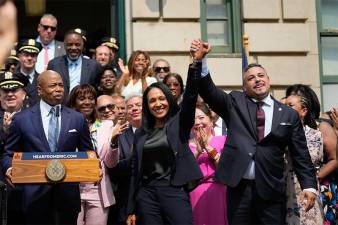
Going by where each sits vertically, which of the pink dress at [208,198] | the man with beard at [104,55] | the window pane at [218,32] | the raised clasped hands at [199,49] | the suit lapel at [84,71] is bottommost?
the pink dress at [208,198]

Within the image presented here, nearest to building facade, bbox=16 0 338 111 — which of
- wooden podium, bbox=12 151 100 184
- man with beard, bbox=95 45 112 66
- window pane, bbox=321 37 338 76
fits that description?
window pane, bbox=321 37 338 76

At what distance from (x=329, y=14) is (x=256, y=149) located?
7.35 meters

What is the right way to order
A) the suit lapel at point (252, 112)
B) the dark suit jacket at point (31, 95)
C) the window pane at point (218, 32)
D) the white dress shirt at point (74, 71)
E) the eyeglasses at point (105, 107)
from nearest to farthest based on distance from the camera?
the suit lapel at point (252, 112)
the eyeglasses at point (105, 107)
the dark suit jacket at point (31, 95)
the white dress shirt at point (74, 71)
the window pane at point (218, 32)

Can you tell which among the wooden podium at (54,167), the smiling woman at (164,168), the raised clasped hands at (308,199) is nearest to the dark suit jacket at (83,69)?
the smiling woman at (164,168)

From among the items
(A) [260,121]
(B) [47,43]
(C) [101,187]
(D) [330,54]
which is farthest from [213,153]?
(D) [330,54]

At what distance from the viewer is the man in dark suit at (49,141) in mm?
6500

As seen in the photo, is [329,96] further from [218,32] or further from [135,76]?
[135,76]

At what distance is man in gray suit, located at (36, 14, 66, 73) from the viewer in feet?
34.1

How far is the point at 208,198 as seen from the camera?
286 inches

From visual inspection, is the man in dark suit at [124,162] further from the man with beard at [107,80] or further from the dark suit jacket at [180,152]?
the man with beard at [107,80]

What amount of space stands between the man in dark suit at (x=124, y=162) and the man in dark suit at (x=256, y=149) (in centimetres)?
144

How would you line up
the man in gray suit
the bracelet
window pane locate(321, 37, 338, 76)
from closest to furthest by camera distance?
the bracelet < the man in gray suit < window pane locate(321, 37, 338, 76)

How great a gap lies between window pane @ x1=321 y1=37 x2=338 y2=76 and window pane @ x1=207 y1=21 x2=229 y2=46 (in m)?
1.88

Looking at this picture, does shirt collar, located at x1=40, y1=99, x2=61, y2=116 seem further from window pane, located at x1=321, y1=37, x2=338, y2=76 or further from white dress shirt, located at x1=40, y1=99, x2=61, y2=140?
window pane, located at x1=321, y1=37, x2=338, y2=76
